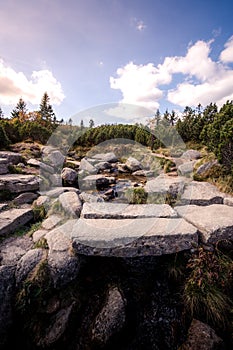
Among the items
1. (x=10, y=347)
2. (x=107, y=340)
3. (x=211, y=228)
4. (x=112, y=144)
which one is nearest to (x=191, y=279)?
(x=211, y=228)

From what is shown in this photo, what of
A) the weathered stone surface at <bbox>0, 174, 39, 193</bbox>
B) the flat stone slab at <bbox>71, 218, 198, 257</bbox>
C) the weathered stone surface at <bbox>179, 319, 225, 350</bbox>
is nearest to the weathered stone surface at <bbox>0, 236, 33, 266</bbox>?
the flat stone slab at <bbox>71, 218, 198, 257</bbox>

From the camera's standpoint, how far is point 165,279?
2740mm

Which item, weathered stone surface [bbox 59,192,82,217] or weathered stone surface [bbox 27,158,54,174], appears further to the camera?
weathered stone surface [bbox 27,158,54,174]

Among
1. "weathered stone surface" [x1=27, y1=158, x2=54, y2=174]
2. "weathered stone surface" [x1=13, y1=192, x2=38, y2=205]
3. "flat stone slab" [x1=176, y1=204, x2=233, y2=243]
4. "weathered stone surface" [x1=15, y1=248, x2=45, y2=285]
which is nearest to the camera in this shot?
"weathered stone surface" [x1=15, y1=248, x2=45, y2=285]

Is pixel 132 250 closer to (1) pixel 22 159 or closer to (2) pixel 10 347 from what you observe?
(2) pixel 10 347

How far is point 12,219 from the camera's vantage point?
11.5ft

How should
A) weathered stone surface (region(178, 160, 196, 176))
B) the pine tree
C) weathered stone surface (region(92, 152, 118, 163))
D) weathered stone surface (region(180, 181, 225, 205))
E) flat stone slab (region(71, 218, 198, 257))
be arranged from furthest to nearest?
the pine tree, weathered stone surface (region(92, 152, 118, 163)), weathered stone surface (region(178, 160, 196, 176)), weathered stone surface (region(180, 181, 225, 205)), flat stone slab (region(71, 218, 198, 257))

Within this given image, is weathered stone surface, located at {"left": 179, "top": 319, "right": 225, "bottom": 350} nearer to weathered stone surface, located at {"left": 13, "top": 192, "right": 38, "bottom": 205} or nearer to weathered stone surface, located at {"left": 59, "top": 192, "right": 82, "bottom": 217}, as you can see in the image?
weathered stone surface, located at {"left": 59, "top": 192, "right": 82, "bottom": 217}

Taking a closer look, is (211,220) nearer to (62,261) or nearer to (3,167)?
(62,261)

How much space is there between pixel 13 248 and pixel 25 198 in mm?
2036

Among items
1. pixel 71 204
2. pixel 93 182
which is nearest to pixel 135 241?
pixel 71 204

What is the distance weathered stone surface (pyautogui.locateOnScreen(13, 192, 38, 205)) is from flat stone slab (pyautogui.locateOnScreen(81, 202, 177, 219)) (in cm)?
196

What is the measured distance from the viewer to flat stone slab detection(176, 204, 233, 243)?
273 centimetres

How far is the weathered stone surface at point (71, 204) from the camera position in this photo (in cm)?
380
